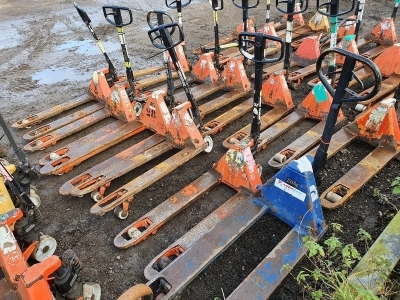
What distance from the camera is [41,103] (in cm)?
586

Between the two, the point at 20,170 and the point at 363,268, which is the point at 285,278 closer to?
the point at 363,268

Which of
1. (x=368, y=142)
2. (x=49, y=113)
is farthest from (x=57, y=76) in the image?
(x=368, y=142)

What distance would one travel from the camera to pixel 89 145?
4.40 m

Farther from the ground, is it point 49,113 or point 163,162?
point 49,113

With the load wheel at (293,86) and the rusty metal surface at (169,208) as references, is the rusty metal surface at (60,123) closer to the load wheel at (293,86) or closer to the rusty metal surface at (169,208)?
the rusty metal surface at (169,208)

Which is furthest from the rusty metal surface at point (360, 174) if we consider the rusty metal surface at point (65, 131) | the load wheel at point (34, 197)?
the rusty metal surface at point (65, 131)

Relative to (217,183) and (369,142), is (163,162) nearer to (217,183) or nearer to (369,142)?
(217,183)

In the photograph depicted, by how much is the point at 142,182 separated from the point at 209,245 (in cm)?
114

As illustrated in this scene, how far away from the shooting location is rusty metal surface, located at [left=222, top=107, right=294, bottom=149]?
14.5 feet

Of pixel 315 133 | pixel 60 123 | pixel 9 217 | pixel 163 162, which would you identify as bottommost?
pixel 315 133

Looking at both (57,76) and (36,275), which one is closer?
(36,275)

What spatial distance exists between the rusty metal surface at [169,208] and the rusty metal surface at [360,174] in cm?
118

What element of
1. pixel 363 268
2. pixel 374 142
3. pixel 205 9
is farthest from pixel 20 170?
pixel 205 9

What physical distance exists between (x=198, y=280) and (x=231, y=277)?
0.28m
